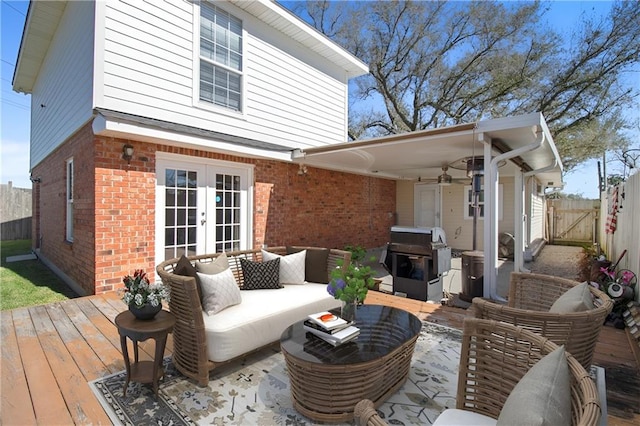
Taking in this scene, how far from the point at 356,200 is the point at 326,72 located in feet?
12.1

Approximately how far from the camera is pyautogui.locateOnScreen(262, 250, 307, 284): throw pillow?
3969mm

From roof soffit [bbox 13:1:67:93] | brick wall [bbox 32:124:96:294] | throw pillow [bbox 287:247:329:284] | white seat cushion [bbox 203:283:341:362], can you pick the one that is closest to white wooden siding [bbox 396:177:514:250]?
throw pillow [bbox 287:247:329:284]

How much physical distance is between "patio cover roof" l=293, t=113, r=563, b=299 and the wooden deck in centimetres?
Result: 152

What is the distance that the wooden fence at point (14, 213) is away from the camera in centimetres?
1130

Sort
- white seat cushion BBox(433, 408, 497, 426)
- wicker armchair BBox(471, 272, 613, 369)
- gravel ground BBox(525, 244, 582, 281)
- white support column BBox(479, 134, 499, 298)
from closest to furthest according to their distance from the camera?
white seat cushion BBox(433, 408, 497, 426) → wicker armchair BBox(471, 272, 613, 369) → white support column BBox(479, 134, 499, 298) → gravel ground BBox(525, 244, 582, 281)

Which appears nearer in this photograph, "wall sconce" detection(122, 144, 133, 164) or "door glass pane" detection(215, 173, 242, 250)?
"wall sconce" detection(122, 144, 133, 164)

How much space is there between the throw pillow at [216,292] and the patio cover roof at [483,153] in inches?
137

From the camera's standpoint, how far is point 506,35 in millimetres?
10859

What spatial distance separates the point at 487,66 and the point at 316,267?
1122cm

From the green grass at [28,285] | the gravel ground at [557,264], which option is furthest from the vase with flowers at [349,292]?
the gravel ground at [557,264]

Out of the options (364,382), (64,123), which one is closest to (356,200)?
(64,123)

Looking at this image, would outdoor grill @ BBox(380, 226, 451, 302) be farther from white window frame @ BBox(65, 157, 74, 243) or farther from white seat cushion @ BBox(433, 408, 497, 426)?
white window frame @ BBox(65, 157, 74, 243)

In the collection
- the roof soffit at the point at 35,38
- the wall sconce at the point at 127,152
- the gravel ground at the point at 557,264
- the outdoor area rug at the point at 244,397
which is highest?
the roof soffit at the point at 35,38

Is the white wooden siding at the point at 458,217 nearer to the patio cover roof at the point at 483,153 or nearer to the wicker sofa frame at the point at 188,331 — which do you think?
the patio cover roof at the point at 483,153
